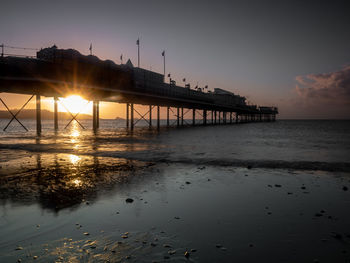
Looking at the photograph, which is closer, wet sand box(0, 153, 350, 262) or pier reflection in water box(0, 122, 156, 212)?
wet sand box(0, 153, 350, 262)

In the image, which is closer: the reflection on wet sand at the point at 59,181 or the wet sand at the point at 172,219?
the wet sand at the point at 172,219

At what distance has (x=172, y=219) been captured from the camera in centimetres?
474

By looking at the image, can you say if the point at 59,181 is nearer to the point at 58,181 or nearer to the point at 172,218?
the point at 58,181

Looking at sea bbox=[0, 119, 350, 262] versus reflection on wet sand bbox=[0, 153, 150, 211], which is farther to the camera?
reflection on wet sand bbox=[0, 153, 150, 211]

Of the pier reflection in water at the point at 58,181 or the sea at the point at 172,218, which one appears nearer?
the sea at the point at 172,218

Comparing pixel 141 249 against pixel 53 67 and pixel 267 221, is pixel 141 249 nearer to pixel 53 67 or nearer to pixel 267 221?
pixel 267 221

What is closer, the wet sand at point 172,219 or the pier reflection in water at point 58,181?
the wet sand at point 172,219

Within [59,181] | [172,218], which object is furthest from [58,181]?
[172,218]

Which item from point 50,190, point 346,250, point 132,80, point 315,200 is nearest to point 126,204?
point 50,190

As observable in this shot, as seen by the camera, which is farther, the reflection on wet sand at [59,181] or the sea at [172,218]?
the reflection on wet sand at [59,181]

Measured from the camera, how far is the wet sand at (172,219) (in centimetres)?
352

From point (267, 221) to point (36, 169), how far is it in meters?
8.78

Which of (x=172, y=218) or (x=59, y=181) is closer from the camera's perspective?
(x=172, y=218)

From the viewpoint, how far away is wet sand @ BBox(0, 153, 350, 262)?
11.5 feet
